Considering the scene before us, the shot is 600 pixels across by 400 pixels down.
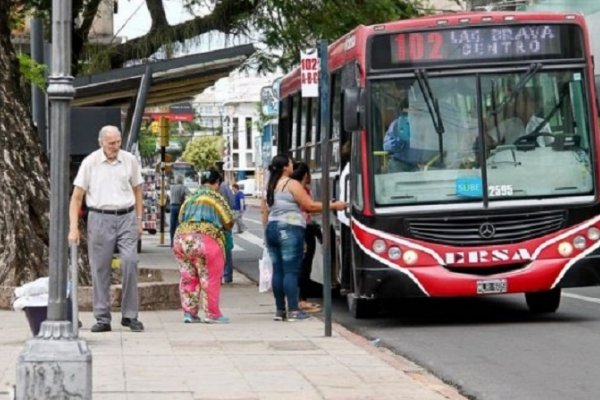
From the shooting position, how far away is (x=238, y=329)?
14.6 m

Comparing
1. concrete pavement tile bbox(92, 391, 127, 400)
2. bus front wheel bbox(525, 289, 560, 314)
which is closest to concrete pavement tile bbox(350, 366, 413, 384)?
concrete pavement tile bbox(92, 391, 127, 400)

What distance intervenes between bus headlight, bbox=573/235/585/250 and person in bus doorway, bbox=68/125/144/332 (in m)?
4.56

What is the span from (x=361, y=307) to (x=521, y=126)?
274 centimetres

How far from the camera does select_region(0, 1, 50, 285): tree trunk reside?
1648 centimetres

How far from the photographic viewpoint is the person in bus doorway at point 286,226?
49.9ft

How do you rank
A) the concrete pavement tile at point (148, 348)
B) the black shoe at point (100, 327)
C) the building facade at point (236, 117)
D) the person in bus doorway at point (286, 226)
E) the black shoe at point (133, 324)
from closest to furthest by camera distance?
the concrete pavement tile at point (148, 348), the black shoe at point (100, 327), the black shoe at point (133, 324), the person in bus doorway at point (286, 226), the building facade at point (236, 117)

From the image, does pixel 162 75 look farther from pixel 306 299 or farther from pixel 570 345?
pixel 570 345

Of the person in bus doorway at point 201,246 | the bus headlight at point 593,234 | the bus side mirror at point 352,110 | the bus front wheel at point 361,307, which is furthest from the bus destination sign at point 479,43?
the bus front wheel at point 361,307

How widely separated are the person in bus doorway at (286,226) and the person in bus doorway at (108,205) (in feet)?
7.07

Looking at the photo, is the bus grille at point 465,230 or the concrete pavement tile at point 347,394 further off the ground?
the bus grille at point 465,230

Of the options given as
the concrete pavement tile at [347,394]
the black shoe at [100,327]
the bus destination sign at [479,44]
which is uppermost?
the bus destination sign at [479,44]

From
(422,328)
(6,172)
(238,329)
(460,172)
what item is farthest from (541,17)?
(6,172)

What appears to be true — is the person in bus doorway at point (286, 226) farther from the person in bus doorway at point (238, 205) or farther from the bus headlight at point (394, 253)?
the person in bus doorway at point (238, 205)

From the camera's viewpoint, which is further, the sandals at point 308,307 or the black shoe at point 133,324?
the sandals at point 308,307
